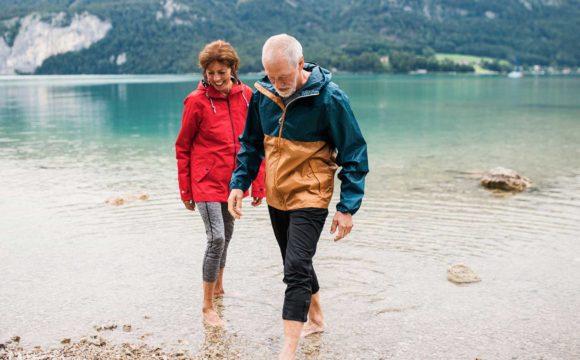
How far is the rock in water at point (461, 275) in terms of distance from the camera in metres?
6.89

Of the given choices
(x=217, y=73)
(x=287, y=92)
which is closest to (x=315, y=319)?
(x=287, y=92)

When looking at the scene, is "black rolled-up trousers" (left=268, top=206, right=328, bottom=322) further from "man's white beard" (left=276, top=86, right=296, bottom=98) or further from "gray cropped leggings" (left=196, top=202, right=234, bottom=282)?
"gray cropped leggings" (left=196, top=202, right=234, bottom=282)

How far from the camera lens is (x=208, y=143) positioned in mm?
5660

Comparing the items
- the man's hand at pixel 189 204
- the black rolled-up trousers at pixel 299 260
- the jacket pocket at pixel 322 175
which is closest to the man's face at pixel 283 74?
the jacket pocket at pixel 322 175

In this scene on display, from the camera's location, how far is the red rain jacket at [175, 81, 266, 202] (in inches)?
219

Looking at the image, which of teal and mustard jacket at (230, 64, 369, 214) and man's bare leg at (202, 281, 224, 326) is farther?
man's bare leg at (202, 281, 224, 326)

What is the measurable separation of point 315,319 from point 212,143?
1.82 meters

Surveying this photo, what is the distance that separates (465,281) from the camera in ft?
22.6

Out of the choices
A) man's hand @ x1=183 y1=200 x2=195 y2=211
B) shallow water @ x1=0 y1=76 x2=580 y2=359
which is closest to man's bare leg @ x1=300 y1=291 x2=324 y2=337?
shallow water @ x1=0 y1=76 x2=580 y2=359

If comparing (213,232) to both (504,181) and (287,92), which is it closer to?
(287,92)

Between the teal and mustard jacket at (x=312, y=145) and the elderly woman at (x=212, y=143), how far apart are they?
0.94m

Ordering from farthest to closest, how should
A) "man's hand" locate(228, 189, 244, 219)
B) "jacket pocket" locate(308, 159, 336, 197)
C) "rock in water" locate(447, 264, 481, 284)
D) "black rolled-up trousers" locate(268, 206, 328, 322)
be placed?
"rock in water" locate(447, 264, 481, 284) < "man's hand" locate(228, 189, 244, 219) < "jacket pocket" locate(308, 159, 336, 197) < "black rolled-up trousers" locate(268, 206, 328, 322)

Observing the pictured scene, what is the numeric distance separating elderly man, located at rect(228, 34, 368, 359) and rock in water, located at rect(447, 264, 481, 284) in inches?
113

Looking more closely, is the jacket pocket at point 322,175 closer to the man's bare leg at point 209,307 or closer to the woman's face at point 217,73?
the woman's face at point 217,73
